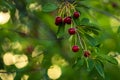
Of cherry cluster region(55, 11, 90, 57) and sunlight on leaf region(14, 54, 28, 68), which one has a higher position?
cherry cluster region(55, 11, 90, 57)

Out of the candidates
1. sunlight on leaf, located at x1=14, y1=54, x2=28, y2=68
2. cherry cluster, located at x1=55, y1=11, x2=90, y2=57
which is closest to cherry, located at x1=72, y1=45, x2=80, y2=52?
cherry cluster, located at x1=55, y1=11, x2=90, y2=57

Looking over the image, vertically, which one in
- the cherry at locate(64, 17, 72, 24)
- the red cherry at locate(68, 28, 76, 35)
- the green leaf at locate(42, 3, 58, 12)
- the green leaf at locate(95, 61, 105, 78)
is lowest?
the green leaf at locate(95, 61, 105, 78)

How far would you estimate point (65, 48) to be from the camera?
5.11 meters

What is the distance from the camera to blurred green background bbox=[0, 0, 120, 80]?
3.57 metres

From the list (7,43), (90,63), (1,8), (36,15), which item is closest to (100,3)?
(36,15)

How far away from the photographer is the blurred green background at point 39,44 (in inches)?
141

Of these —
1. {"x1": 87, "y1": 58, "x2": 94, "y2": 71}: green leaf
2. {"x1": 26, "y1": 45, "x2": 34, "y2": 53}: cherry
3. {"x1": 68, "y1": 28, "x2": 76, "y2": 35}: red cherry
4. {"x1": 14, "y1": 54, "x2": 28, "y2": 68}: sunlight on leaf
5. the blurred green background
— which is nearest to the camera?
{"x1": 68, "y1": 28, "x2": 76, "y2": 35}: red cherry

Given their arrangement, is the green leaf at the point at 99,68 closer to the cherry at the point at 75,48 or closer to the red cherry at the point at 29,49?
the cherry at the point at 75,48

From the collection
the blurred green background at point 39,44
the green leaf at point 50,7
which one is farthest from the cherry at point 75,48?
the blurred green background at point 39,44

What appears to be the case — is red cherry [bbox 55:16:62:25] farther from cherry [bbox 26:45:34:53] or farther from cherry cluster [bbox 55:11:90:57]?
cherry [bbox 26:45:34:53]

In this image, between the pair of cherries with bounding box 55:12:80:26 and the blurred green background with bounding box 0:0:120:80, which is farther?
the blurred green background with bounding box 0:0:120:80

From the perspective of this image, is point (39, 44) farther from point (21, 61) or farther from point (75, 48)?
point (75, 48)

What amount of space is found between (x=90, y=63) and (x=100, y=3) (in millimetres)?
2377

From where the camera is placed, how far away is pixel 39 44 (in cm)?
461
